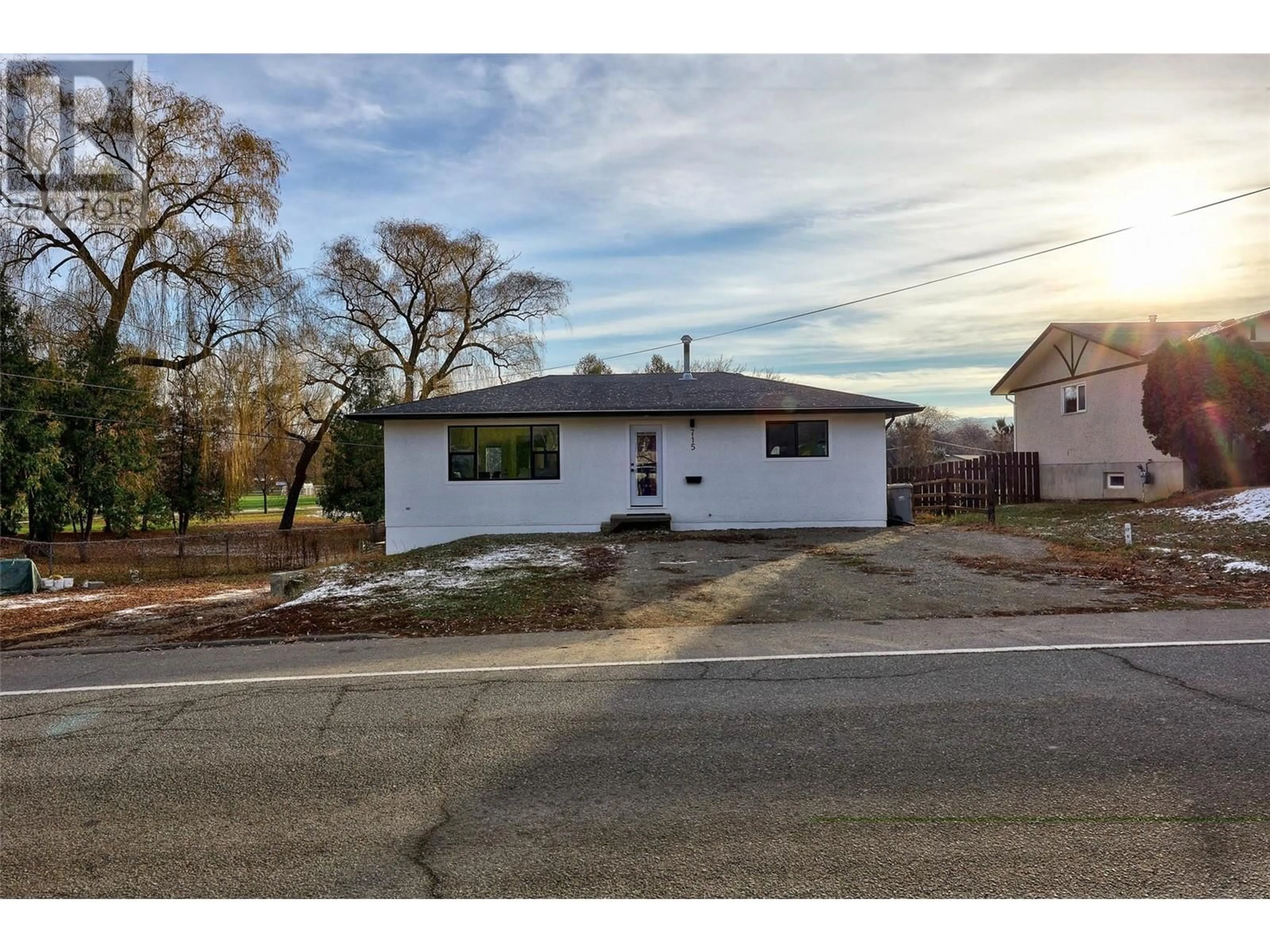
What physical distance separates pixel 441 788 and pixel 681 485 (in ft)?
43.9

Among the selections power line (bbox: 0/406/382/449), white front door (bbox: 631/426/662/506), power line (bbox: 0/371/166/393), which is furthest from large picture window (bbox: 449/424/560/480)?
power line (bbox: 0/371/166/393)

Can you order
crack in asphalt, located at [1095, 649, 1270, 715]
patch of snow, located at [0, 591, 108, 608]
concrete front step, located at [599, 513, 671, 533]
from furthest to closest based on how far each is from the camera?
concrete front step, located at [599, 513, 671, 533]
patch of snow, located at [0, 591, 108, 608]
crack in asphalt, located at [1095, 649, 1270, 715]

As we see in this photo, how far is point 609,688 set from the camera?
5.49m

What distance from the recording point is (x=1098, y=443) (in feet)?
75.2

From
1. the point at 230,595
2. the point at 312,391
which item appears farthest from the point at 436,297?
the point at 230,595

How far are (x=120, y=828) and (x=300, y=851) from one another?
977 mm

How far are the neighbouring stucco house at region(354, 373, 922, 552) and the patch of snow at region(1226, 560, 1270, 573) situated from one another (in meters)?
7.17

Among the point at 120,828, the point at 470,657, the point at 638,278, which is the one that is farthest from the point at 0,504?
the point at 120,828

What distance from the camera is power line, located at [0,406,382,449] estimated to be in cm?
1847

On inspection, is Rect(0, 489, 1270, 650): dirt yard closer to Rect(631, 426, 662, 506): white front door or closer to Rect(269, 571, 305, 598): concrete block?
Rect(269, 571, 305, 598): concrete block

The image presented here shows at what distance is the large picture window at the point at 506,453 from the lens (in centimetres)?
1678

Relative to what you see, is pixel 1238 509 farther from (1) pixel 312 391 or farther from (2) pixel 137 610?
(1) pixel 312 391

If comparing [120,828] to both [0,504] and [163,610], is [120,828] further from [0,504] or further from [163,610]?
[0,504]

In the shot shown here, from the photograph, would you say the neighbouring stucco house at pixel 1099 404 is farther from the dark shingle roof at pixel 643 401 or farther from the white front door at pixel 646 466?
the white front door at pixel 646 466
